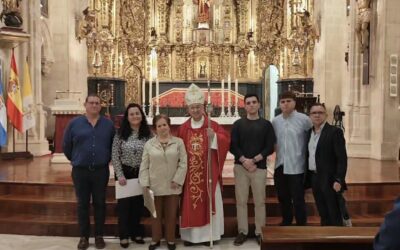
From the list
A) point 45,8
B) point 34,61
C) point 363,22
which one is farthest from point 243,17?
point 34,61

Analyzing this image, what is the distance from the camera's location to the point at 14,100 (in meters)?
11.1

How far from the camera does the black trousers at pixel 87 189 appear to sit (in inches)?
221

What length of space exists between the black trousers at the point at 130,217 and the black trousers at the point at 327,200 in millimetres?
1981

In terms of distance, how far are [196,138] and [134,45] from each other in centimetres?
1498

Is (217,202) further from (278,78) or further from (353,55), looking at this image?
(278,78)

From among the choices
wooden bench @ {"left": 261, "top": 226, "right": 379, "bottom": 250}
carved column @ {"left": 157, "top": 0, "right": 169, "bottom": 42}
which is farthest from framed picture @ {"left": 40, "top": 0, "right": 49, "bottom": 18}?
wooden bench @ {"left": 261, "top": 226, "right": 379, "bottom": 250}

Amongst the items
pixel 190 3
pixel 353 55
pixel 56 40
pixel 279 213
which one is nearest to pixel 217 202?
pixel 279 213

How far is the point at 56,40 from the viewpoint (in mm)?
15945

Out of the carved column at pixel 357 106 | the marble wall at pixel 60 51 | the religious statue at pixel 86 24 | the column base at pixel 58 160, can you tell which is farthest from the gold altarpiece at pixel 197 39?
the column base at pixel 58 160

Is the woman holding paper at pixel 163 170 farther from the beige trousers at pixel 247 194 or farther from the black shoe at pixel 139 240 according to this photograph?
the beige trousers at pixel 247 194

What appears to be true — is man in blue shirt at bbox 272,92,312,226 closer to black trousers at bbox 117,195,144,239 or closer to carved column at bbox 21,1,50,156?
black trousers at bbox 117,195,144,239

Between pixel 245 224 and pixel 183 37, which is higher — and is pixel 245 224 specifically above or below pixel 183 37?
below

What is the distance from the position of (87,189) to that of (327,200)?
2.55 meters

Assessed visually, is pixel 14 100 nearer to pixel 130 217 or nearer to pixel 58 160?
pixel 58 160
